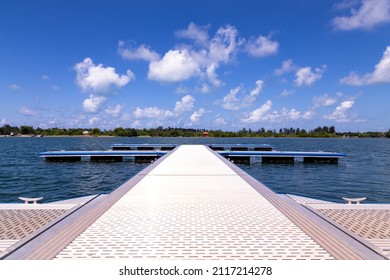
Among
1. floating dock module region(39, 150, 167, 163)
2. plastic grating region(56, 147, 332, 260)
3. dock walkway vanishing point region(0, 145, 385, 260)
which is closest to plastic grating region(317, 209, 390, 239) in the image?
dock walkway vanishing point region(0, 145, 385, 260)

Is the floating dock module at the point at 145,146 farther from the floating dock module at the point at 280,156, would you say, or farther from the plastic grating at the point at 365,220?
the plastic grating at the point at 365,220

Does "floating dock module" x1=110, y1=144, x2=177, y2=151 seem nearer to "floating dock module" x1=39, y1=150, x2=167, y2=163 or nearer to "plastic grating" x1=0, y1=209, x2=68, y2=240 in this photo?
"floating dock module" x1=39, y1=150, x2=167, y2=163

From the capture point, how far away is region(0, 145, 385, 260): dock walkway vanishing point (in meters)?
2.96

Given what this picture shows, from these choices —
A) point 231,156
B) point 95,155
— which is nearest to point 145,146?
point 95,155

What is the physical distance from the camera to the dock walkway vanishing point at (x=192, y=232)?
296 cm

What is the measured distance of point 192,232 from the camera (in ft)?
11.7

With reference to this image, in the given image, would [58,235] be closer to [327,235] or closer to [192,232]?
[192,232]

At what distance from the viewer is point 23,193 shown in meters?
10.9

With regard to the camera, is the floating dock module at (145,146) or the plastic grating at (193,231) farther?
the floating dock module at (145,146)

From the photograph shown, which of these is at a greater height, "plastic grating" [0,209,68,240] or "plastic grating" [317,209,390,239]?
"plastic grating" [0,209,68,240]

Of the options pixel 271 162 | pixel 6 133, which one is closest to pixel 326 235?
pixel 271 162

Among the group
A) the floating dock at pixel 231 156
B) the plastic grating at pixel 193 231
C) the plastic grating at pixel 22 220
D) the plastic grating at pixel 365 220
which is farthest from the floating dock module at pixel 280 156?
the plastic grating at pixel 22 220

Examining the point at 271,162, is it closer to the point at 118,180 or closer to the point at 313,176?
the point at 313,176

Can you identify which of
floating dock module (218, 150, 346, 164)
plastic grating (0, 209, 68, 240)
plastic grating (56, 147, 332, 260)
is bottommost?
floating dock module (218, 150, 346, 164)
